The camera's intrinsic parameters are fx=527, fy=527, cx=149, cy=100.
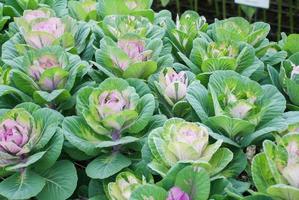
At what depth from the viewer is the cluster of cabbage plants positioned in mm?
752

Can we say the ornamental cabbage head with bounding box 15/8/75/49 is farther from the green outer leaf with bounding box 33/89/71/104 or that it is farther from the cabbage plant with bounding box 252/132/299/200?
the cabbage plant with bounding box 252/132/299/200

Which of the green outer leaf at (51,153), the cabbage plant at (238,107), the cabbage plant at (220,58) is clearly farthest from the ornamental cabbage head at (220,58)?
the green outer leaf at (51,153)

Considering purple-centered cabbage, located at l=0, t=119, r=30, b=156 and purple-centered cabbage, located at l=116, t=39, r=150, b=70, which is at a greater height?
purple-centered cabbage, located at l=116, t=39, r=150, b=70

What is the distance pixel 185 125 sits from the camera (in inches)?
30.5

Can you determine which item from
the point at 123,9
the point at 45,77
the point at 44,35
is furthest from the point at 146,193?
the point at 123,9

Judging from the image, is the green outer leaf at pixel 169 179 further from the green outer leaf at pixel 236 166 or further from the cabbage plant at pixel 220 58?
the cabbage plant at pixel 220 58

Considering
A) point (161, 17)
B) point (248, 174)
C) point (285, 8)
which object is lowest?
point (285, 8)

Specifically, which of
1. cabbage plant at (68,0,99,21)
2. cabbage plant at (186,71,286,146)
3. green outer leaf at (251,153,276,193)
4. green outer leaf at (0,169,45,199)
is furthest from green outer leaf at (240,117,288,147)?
cabbage plant at (68,0,99,21)

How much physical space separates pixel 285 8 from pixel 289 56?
6.70ft

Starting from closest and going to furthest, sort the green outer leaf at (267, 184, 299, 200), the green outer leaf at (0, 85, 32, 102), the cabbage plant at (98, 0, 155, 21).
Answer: the green outer leaf at (267, 184, 299, 200) → the green outer leaf at (0, 85, 32, 102) → the cabbage plant at (98, 0, 155, 21)

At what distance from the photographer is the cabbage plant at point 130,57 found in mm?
1015

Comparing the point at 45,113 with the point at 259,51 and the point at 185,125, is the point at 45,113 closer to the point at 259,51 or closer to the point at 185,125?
the point at 185,125

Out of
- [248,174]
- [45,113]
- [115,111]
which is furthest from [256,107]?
[45,113]

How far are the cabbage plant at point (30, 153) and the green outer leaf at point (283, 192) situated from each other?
0.33 metres
